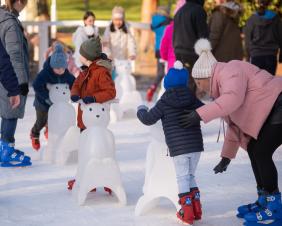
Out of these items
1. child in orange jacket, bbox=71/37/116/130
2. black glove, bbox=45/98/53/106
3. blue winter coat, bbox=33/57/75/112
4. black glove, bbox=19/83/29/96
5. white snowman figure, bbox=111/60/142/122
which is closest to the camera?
child in orange jacket, bbox=71/37/116/130

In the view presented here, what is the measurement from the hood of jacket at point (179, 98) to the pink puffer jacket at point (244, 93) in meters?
0.18

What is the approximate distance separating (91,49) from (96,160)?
106cm

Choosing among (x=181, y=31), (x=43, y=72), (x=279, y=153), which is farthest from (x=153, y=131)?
(x=181, y=31)

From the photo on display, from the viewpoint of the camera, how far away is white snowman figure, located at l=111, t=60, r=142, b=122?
12469 mm

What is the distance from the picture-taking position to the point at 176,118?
20.5 feet

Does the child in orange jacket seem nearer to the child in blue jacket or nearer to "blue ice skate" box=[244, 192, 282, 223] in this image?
the child in blue jacket

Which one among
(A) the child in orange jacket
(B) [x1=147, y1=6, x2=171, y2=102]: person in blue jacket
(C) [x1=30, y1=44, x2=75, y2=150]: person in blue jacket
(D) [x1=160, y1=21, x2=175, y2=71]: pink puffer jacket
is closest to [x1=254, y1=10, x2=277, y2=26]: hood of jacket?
(D) [x1=160, y1=21, x2=175, y2=71]: pink puffer jacket

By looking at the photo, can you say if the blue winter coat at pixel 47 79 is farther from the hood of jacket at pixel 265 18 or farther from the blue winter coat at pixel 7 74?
the hood of jacket at pixel 265 18

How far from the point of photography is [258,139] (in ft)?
20.6

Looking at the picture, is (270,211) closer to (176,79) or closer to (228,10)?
(176,79)

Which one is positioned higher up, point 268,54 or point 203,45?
point 268,54

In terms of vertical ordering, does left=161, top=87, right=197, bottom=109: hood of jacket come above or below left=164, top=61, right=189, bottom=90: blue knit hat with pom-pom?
below

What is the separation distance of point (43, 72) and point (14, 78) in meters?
2.14

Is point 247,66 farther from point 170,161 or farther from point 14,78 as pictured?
point 14,78
